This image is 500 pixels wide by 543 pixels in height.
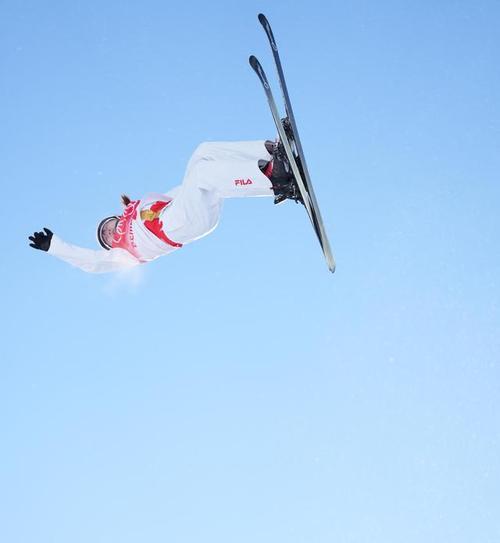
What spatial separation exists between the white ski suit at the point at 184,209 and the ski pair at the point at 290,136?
1.34ft

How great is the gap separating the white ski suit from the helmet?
9cm

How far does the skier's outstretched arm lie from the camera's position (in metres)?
8.23

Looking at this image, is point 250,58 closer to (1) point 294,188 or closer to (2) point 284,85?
(2) point 284,85

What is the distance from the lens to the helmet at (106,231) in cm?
827

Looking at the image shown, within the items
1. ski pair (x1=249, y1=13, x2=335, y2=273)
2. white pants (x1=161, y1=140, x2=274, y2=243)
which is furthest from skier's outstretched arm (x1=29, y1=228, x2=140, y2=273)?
ski pair (x1=249, y1=13, x2=335, y2=273)

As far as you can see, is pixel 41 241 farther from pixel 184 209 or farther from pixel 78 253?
pixel 184 209

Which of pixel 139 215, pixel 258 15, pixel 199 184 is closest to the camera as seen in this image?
pixel 258 15

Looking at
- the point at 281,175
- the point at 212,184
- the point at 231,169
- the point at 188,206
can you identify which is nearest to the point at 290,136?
the point at 281,175

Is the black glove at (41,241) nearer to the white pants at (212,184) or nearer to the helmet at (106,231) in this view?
the helmet at (106,231)

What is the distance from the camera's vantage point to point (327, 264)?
7.56 metres

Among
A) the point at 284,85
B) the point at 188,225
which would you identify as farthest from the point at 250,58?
the point at 188,225

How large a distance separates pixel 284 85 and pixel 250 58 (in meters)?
0.48

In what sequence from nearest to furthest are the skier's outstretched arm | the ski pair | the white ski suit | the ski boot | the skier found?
1. the ski pair
2. the ski boot
3. the skier
4. the white ski suit
5. the skier's outstretched arm

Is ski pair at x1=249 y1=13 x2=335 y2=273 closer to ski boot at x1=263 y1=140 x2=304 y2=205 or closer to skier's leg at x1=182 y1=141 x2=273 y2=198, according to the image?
ski boot at x1=263 y1=140 x2=304 y2=205
